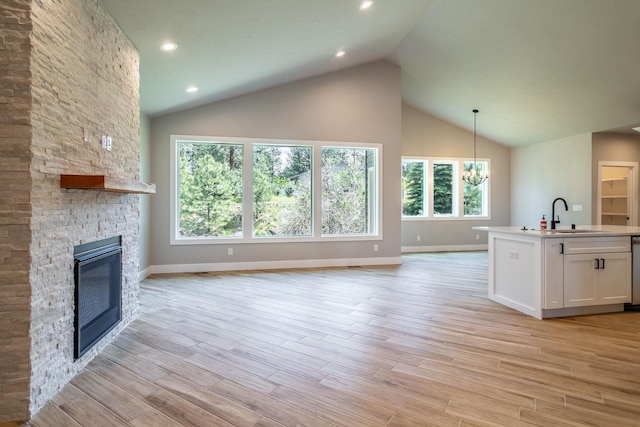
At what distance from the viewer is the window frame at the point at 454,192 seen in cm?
873

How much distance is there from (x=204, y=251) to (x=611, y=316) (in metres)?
5.85

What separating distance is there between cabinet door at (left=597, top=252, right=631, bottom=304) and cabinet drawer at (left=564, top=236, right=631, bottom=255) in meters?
0.08

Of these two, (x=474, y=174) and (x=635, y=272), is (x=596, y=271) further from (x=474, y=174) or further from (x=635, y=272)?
(x=474, y=174)

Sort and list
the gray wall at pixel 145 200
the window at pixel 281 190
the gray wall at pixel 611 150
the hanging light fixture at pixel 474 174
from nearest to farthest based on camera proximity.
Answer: the gray wall at pixel 145 200 < the window at pixel 281 190 < the gray wall at pixel 611 150 < the hanging light fixture at pixel 474 174

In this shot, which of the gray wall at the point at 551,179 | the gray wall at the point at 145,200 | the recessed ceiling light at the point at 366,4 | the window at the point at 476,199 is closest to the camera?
the recessed ceiling light at the point at 366,4

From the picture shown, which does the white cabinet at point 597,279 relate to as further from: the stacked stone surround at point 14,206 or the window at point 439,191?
the window at point 439,191

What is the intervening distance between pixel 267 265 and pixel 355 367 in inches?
157

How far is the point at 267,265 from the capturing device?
6.27 meters

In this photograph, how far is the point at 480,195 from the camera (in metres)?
9.16

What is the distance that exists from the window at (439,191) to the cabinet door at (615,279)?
5.00 m

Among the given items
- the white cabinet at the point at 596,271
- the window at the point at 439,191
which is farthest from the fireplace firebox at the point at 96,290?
the window at the point at 439,191

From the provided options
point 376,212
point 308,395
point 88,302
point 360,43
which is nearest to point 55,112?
point 88,302

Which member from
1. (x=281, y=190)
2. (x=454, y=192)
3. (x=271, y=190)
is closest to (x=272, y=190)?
(x=271, y=190)

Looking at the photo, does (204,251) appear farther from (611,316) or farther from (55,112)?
(611,316)
